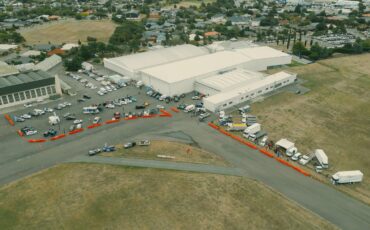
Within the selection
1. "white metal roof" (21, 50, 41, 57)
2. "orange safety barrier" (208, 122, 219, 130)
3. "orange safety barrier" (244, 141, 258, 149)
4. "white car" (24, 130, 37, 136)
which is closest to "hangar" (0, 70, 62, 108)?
"white car" (24, 130, 37, 136)

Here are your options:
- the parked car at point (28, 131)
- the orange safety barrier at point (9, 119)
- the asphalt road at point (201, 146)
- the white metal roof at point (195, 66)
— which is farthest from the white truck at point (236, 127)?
the orange safety barrier at point (9, 119)

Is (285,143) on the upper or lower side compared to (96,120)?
upper

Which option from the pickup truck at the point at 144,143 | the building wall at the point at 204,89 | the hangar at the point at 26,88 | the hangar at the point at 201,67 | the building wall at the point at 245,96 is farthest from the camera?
the hangar at the point at 201,67

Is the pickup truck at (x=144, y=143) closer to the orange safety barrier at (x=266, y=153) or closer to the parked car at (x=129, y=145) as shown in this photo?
the parked car at (x=129, y=145)

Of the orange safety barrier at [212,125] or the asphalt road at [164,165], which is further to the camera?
the orange safety barrier at [212,125]

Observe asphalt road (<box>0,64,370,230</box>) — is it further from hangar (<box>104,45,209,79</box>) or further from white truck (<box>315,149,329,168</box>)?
hangar (<box>104,45,209,79</box>)

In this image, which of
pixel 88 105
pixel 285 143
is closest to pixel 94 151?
pixel 88 105

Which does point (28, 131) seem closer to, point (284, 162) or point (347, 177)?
point (284, 162)
